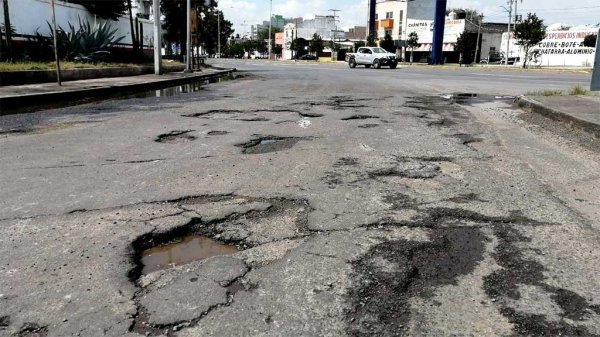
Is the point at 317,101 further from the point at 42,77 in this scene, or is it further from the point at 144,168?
the point at 42,77

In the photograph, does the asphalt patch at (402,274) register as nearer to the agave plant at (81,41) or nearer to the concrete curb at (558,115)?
the concrete curb at (558,115)

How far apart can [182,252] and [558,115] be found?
26.5 ft

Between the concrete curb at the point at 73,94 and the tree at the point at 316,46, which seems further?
the tree at the point at 316,46

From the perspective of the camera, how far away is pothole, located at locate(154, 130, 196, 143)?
22.4 ft

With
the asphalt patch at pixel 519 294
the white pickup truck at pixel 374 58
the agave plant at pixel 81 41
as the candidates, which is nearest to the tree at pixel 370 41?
the white pickup truck at pixel 374 58

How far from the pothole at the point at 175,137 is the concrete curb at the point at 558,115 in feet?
19.2

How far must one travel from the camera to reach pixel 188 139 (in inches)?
272

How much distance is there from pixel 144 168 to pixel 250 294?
3.06 m

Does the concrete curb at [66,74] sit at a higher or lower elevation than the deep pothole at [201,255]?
higher

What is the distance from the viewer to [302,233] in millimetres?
3443

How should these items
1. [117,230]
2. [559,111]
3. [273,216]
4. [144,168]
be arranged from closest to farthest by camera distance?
1. [117,230]
2. [273,216]
3. [144,168]
4. [559,111]

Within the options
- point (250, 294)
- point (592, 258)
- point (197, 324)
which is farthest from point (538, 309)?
point (197, 324)

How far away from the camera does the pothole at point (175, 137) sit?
6836 mm

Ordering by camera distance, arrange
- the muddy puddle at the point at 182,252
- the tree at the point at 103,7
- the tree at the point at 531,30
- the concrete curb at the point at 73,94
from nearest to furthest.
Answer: the muddy puddle at the point at 182,252, the concrete curb at the point at 73,94, the tree at the point at 103,7, the tree at the point at 531,30
